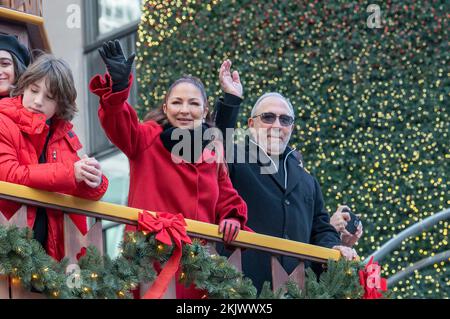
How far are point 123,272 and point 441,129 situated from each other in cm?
980

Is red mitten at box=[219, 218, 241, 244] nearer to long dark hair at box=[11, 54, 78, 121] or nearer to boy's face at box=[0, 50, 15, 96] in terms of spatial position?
long dark hair at box=[11, 54, 78, 121]

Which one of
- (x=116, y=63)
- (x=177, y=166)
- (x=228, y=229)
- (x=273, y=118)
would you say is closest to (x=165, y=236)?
(x=228, y=229)

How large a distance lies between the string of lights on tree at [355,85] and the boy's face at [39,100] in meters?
9.06

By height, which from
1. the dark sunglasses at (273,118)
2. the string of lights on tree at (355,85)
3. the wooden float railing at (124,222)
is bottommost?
the wooden float railing at (124,222)

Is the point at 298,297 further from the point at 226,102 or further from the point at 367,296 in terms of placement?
the point at 226,102

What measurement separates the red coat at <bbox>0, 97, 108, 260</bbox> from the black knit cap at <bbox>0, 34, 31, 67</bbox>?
642mm

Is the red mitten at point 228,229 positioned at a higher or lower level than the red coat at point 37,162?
lower

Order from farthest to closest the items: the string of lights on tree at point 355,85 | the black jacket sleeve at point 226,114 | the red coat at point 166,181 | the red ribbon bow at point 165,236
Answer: the string of lights on tree at point 355,85, the black jacket sleeve at point 226,114, the red coat at point 166,181, the red ribbon bow at point 165,236

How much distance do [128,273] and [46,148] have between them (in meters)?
0.77

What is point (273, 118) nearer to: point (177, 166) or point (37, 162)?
point (177, 166)

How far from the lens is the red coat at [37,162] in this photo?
237 inches

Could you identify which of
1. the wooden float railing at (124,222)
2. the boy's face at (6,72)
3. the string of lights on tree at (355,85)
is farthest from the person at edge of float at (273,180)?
the string of lights on tree at (355,85)

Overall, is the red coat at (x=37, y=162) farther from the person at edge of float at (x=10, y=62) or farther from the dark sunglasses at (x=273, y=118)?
the dark sunglasses at (x=273, y=118)

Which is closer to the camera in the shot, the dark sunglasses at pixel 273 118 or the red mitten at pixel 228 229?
the red mitten at pixel 228 229
